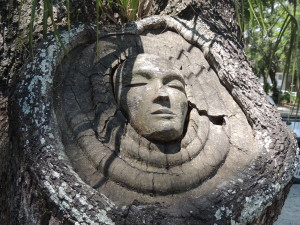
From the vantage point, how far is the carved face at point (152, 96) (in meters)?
1.72

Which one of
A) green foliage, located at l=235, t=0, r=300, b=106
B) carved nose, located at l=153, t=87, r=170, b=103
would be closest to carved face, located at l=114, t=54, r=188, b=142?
carved nose, located at l=153, t=87, r=170, b=103

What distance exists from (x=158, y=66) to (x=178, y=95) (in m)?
0.17

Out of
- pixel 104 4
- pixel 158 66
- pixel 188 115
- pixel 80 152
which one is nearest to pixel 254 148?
pixel 188 115

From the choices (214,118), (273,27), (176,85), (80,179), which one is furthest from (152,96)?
(273,27)

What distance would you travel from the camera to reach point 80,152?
5.30 ft

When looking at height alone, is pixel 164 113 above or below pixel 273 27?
below

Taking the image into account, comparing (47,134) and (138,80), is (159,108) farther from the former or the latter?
(47,134)

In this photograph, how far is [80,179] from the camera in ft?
4.85

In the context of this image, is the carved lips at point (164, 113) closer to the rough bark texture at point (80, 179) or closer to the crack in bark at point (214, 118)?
the crack in bark at point (214, 118)

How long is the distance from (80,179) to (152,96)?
51 cm

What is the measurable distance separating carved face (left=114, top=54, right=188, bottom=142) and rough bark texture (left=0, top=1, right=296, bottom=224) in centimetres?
29

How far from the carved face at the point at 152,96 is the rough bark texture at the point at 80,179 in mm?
290

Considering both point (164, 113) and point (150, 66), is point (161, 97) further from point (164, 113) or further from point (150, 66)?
point (150, 66)

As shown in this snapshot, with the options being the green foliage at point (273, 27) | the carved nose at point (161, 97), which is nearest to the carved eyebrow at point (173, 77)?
the carved nose at point (161, 97)
